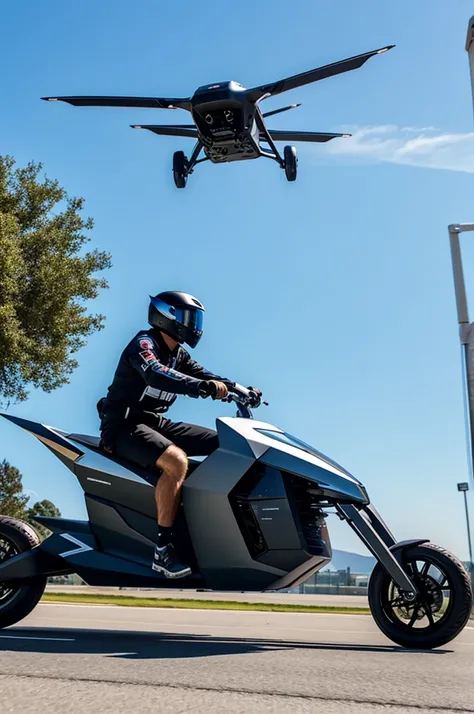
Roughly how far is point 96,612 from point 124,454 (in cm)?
338

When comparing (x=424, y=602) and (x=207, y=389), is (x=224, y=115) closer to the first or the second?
(x=207, y=389)

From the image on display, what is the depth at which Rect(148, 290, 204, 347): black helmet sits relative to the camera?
16.5ft

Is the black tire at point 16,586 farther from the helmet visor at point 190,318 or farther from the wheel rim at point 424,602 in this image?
the wheel rim at point 424,602

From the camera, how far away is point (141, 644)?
167 inches

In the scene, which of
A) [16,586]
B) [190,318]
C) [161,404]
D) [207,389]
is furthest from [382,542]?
[16,586]

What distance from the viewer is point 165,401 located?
5.14m

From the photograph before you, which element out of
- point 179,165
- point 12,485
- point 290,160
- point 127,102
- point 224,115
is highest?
point 127,102

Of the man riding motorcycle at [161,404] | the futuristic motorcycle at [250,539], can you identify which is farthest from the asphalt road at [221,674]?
the man riding motorcycle at [161,404]

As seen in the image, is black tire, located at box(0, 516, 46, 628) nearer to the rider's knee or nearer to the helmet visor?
the rider's knee

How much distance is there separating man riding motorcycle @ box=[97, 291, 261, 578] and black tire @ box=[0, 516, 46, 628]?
833 millimetres

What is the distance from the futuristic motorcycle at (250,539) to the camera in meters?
4.32

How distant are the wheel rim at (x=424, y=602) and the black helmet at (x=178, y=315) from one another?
1.93 meters

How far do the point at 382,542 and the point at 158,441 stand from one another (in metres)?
1.48

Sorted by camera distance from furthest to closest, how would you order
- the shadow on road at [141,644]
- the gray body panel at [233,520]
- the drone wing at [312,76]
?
the drone wing at [312,76]
the gray body panel at [233,520]
the shadow on road at [141,644]
